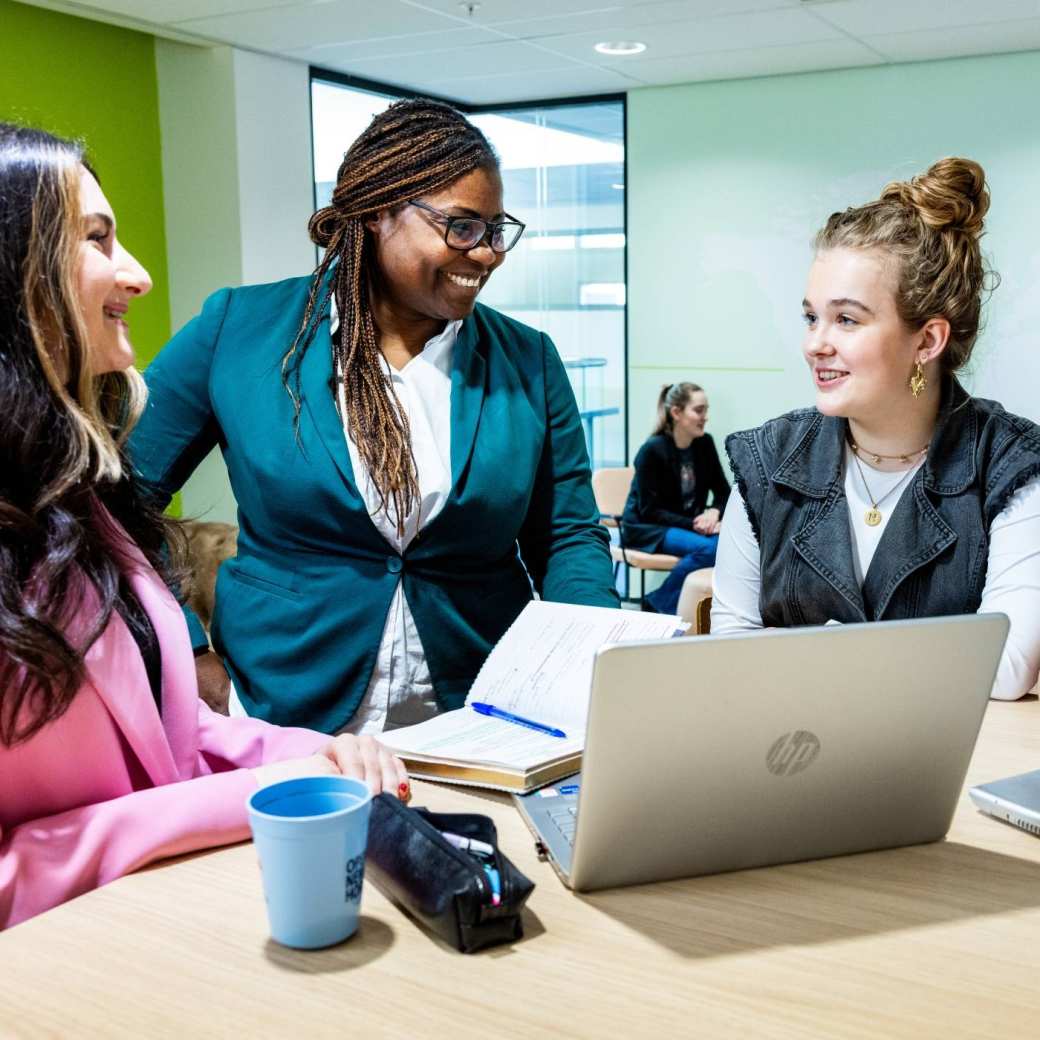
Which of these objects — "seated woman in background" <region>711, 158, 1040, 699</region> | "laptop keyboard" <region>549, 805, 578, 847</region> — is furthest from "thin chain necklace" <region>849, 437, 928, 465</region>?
"laptop keyboard" <region>549, 805, 578, 847</region>

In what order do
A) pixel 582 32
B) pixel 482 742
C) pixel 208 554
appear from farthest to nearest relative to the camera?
pixel 582 32 → pixel 208 554 → pixel 482 742

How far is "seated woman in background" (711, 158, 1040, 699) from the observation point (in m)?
1.87

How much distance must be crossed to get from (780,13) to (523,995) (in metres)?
4.50

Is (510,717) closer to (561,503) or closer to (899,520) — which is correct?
(561,503)

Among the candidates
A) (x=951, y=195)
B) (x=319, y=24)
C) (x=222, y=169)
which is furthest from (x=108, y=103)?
(x=951, y=195)

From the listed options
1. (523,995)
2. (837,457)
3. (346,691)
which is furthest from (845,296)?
(523,995)

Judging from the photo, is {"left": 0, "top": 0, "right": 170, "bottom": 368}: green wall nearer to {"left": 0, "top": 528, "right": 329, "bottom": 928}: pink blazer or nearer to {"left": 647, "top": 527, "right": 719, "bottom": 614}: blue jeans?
{"left": 647, "top": 527, "right": 719, "bottom": 614}: blue jeans

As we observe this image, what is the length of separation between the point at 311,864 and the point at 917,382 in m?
1.38

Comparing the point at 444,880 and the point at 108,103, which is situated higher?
the point at 108,103

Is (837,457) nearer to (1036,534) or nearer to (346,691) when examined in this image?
(1036,534)

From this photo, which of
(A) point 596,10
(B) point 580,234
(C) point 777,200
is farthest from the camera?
(B) point 580,234

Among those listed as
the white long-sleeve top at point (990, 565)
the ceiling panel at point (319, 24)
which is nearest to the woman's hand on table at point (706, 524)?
the ceiling panel at point (319, 24)

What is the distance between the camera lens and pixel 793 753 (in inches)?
41.4

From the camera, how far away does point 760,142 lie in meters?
6.00
